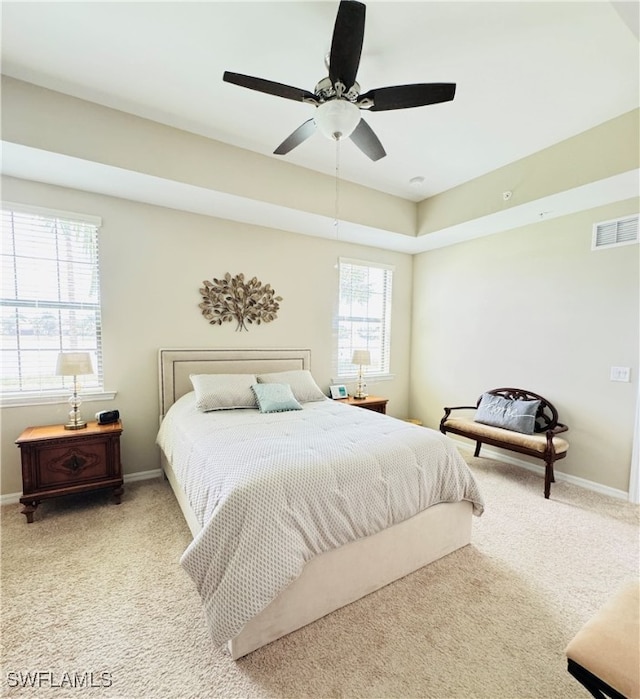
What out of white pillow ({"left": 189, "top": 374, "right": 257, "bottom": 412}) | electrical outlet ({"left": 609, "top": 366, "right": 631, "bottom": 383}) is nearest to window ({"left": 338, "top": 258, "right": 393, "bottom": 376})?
white pillow ({"left": 189, "top": 374, "right": 257, "bottom": 412})

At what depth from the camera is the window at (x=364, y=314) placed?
14.8 ft

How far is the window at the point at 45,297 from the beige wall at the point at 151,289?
4.1 inches

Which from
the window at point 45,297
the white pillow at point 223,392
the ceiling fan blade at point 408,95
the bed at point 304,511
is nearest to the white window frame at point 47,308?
the window at point 45,297

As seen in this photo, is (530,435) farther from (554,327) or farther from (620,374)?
(554,327)

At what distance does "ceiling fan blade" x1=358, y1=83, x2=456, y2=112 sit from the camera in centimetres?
175

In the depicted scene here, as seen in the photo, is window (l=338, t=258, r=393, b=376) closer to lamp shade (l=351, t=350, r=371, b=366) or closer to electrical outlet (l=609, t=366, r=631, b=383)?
lamp shade (l=351, t=350, r=371, b=366)

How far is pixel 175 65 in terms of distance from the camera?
2141 millimetres

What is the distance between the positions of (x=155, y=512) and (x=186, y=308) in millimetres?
1896

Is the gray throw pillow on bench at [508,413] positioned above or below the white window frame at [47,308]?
below

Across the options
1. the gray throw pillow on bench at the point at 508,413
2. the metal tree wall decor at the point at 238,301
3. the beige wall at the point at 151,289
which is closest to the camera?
the beige wall at the point at 151,289

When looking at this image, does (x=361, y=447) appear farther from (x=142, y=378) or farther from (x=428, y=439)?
(x=142, y=378)

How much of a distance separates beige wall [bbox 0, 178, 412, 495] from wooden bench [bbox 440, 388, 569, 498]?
2153mm

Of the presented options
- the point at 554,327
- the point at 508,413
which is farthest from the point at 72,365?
the point at 554,327

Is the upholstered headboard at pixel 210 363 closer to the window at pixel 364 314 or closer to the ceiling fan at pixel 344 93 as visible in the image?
the window at pixel 364 314
